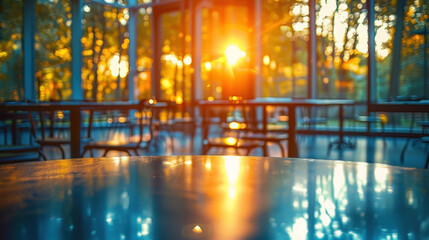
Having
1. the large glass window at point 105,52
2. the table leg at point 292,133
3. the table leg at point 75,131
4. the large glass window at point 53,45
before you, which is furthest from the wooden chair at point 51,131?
the large glass window at point 105,52

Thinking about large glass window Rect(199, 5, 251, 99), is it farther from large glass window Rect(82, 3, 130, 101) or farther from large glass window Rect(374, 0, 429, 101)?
large glass window Rect(374, 0, 429, 101)

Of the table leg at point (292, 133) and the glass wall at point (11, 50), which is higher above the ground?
the glass wall at point (11, 50)

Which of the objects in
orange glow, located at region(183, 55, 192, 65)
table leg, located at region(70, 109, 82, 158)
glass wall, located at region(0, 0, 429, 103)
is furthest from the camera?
orange glow, located at region(183, 55, 192, 65)

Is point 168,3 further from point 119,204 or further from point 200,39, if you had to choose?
point 119,204

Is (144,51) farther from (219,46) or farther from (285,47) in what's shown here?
(285,47)

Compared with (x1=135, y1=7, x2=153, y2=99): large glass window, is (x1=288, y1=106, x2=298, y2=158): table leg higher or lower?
lower

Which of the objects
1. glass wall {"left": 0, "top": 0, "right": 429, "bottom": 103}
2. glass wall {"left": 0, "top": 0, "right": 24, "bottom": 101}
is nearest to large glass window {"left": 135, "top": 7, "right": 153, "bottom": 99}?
glass wall {"left": 0, "top": 0, "right": 429, "bottom": 103}

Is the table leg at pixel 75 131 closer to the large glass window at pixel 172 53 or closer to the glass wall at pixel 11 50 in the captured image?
the glass wall at pixel 11 50

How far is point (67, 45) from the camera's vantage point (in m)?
9.13

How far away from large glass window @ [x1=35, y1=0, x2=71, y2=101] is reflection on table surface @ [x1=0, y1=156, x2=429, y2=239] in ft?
29.8

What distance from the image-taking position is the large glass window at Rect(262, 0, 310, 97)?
9.16m

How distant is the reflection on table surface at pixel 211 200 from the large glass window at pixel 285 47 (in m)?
9.14

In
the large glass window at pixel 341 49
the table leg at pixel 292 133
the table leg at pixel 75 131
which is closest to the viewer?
the table leg at pixel 75 131

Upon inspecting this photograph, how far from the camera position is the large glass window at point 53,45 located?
Answer: 8805 mm
